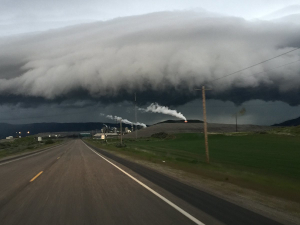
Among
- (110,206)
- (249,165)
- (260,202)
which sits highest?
(110,206)

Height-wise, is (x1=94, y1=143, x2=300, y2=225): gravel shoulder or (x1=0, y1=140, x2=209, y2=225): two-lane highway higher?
(x1=0, y1=140, x2=209, y2=225): two-lane highway

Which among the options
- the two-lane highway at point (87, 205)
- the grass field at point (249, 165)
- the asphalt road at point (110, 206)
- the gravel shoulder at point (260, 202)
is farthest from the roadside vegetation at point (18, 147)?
the gravel shoulder at point (260, 202)

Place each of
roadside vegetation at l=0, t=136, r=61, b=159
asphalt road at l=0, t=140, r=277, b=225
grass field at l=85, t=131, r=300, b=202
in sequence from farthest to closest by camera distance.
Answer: roadside vegetation at l=0, t=136, r=61, b=159 → grass field at l=85, t=131, r=300, b=202 → asphalt road at l=0, t=140, r=277, b=225

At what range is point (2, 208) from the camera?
8.84 meters

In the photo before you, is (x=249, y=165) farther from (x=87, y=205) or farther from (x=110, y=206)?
(x=87, y=205)

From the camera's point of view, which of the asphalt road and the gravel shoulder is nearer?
the asphalt road

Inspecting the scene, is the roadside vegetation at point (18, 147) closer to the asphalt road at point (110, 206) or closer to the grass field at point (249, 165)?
the grass field at point (249, 165)

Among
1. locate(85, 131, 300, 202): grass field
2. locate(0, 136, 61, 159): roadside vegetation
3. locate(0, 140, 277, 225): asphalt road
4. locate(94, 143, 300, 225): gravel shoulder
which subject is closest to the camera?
locate(0, 140, 277, 225): asphalt road

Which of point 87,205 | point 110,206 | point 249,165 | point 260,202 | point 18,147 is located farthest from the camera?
point 18,147

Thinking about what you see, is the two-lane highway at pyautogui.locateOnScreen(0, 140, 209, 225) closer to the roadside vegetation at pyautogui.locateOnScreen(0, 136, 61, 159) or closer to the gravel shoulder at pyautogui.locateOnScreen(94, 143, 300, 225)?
the gravel shoulder at pyautogui.locateOnScreen(94, 143, 300, 225)

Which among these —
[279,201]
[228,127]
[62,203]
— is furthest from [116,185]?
[228,127]

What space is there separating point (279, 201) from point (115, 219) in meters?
5.98

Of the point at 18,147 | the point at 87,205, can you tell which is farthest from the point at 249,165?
the point at 18,147

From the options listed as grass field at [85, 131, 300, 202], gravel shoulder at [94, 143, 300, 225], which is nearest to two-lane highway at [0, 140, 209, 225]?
gravel shoulder at [94, 143, 300, 225]
